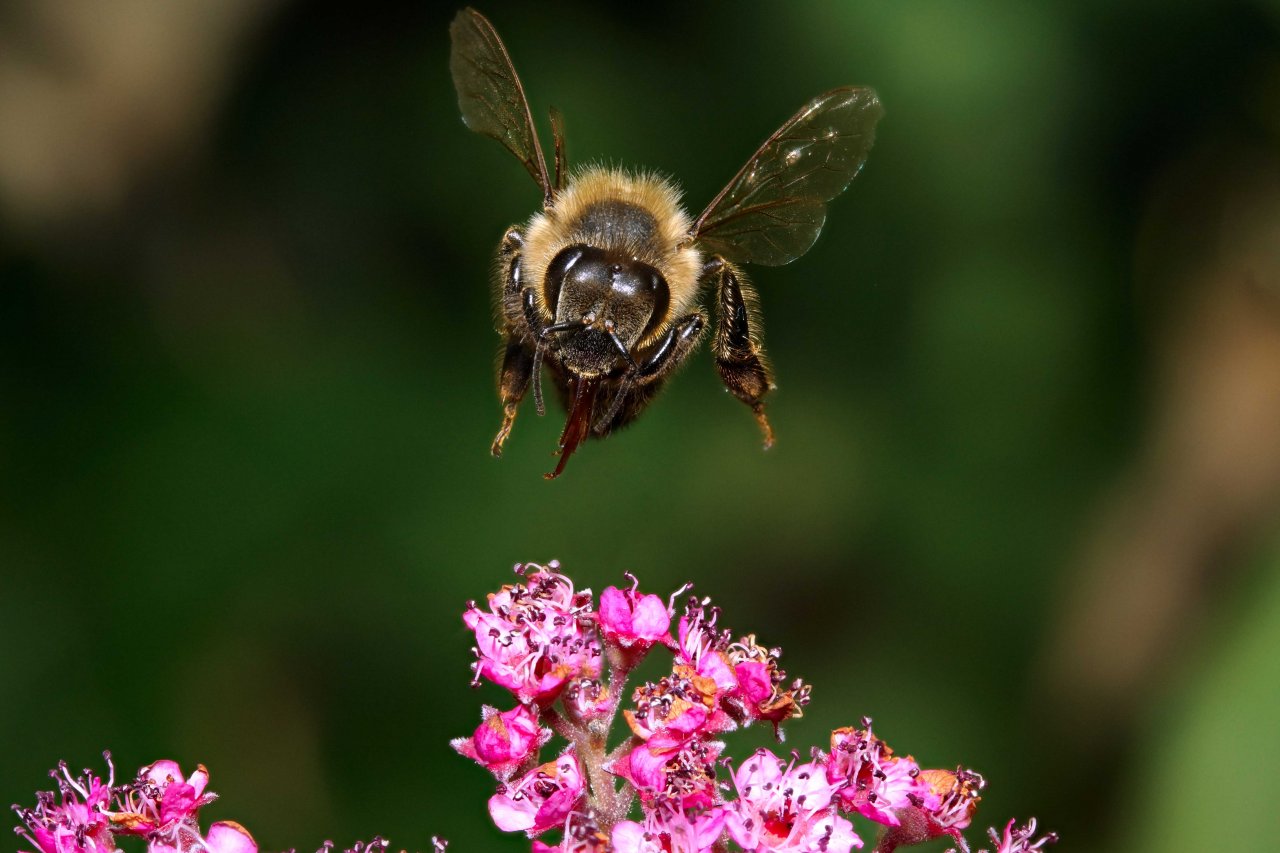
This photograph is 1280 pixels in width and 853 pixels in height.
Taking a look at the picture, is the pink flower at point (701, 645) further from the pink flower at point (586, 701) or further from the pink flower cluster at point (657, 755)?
the pink flower at point (586, 701)

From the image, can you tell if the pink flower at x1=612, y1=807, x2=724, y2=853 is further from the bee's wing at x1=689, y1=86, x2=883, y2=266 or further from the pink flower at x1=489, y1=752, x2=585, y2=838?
the bee's wing at x1=689, y1=86, x2=883, y2=266

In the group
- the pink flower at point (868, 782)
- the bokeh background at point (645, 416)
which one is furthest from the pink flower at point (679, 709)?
the bokeh background at point (645, 416)

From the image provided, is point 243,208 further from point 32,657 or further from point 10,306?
point 32,657

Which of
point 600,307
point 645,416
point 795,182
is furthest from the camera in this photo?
point 645,416

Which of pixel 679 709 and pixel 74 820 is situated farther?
pixel 74 820

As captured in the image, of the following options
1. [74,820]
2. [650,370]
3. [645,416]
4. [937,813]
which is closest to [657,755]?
[937,813]

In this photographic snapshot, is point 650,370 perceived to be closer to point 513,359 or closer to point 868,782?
point 513,359
